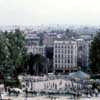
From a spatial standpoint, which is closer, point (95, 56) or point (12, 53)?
point (12, 53)

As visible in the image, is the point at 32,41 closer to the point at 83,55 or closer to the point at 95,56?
the point at 83,55

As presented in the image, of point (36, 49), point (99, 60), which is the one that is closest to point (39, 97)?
point (99, 60)

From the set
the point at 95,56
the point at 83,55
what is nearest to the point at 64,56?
the point at 83,55

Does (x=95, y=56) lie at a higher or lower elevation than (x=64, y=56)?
higher

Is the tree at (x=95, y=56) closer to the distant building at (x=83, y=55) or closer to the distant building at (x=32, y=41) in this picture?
the distant building at (x=83, y=55)

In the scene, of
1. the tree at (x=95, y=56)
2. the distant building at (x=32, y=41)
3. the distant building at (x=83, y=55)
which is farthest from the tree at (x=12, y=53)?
the distant building at (x=32, y=41)

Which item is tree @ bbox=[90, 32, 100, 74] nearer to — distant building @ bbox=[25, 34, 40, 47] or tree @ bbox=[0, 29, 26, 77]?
tree @ bbox=[0, 29, 26, 77]

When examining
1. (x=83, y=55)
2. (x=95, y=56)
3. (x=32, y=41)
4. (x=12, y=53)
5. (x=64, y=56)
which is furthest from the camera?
(x=32, y=41)

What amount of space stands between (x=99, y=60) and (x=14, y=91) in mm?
11583

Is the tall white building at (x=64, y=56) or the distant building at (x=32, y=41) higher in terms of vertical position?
the tall white building at (x=64, y=56)

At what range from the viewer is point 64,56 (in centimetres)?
4291

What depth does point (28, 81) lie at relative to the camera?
30.3 m

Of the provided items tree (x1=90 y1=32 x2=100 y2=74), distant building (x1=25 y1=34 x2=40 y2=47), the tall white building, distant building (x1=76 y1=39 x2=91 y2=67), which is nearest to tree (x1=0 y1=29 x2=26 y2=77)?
tree (x1=90 y1=32 x2=100 y2=74)

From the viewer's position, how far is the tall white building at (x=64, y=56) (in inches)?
1681
